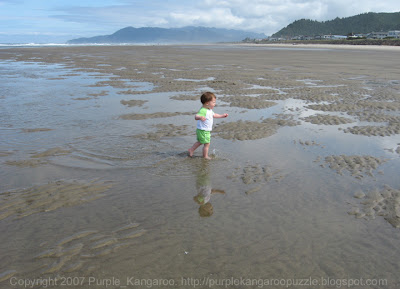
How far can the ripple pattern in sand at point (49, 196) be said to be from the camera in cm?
385

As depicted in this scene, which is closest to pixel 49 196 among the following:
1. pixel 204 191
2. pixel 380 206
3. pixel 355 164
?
pixel 204 191

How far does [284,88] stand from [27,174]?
451 inches

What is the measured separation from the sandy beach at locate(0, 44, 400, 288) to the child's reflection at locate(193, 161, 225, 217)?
0.10 ft

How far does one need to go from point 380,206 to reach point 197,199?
2.49 meters

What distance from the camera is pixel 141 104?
33.8 feet

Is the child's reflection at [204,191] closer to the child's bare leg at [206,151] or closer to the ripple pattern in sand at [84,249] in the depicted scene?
the child's bare leg at [206,151]

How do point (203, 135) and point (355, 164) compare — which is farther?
point (203, 135)

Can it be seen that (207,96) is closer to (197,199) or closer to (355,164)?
(197,199)

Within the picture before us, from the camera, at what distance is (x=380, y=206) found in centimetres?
403

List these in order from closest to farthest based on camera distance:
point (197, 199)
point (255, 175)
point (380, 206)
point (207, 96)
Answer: point (380, 206)
point (197, 199)
point (255, 175)
point (207, 96)

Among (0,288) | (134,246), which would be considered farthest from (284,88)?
(0,288)

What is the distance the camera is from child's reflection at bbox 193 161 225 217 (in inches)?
153

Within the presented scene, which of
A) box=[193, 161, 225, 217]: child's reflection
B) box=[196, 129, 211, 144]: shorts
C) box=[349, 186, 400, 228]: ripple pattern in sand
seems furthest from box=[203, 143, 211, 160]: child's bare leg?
box=[349, 186, 400, 228]: ripple pattern in sand

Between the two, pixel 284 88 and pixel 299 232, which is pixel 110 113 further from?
pixel 284 88
